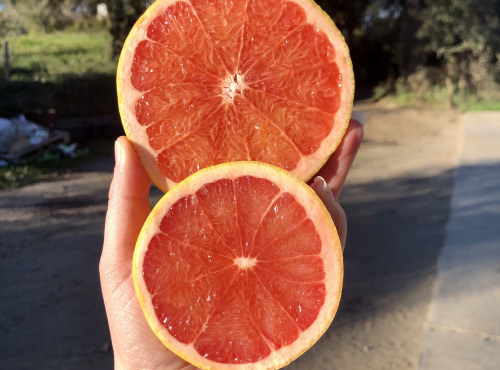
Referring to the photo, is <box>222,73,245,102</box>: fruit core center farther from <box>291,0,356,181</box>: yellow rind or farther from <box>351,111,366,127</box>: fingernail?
<box>351,111,366,127</box>: fingernail

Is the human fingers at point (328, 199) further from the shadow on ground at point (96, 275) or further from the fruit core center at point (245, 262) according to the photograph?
the shadow on ground at point (96, 275)

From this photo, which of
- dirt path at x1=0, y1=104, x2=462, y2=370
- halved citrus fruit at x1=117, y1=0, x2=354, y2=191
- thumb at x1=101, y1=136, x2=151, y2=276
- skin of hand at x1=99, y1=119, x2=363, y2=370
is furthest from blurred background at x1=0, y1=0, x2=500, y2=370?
halved citrus fruit at x1=117, y1=0, x2=354, y2=191

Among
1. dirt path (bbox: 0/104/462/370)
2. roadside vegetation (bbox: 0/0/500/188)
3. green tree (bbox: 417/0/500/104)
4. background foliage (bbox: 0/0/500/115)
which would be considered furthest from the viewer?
green tree (bbox: 417/0/500/104)

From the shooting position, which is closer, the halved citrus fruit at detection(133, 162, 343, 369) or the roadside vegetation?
the halved citrus fruit at detection(133, 162, 343, 369)

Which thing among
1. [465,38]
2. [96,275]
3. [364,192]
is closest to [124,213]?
[96,275]

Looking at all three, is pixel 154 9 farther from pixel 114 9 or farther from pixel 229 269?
pixel 114 9

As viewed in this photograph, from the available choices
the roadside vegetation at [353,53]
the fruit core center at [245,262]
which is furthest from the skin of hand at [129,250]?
the roadside vegetation at [353,53]
